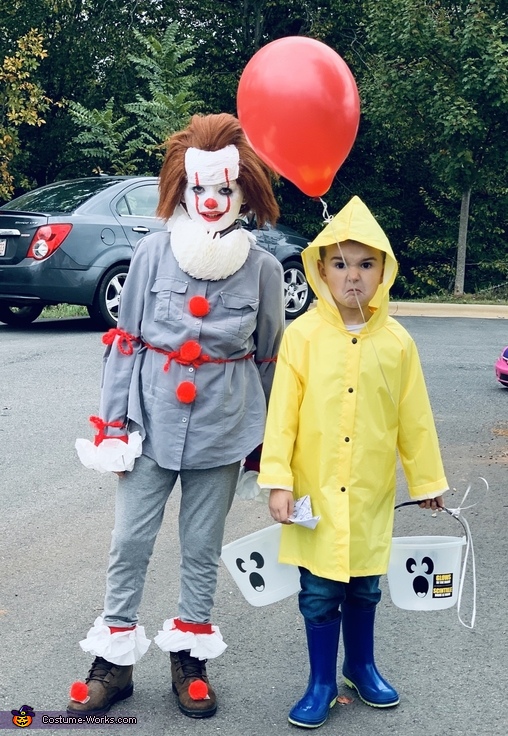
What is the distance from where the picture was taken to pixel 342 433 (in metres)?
3.13

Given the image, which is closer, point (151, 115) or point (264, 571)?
point (264, 571)

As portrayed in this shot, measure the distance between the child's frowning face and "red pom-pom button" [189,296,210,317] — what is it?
394mm

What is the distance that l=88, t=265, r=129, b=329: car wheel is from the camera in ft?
34.3

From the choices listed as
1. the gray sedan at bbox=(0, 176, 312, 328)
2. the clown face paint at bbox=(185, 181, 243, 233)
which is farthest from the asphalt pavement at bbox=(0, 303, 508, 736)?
the gray sedan at bbox=(0, 176, 312, 328)

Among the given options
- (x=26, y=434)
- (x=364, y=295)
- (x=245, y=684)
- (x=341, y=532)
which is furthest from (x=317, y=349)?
(x=26, y=434)

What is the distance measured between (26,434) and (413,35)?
11.4 metres

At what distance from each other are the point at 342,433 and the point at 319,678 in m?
0.77

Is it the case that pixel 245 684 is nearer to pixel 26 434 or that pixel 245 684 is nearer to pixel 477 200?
pixel 26 434

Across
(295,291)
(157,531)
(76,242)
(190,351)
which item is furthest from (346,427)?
(295,291)

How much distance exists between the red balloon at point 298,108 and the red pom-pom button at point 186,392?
72 cm

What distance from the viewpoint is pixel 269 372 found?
3430mm

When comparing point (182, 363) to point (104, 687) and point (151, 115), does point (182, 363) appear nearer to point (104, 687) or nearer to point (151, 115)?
point (104, 687)

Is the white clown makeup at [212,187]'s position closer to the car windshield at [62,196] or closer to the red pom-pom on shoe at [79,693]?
the red pom-pom on shoe at [79,693]

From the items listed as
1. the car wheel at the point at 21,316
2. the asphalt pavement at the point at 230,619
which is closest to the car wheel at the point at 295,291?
the car wheel at the point at 21,316
